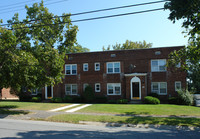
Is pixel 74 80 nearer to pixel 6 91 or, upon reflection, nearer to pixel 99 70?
pixel 99 70

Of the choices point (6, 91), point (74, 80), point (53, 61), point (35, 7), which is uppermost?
point (35, 7)

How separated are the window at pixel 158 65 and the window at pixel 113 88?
5.02 m

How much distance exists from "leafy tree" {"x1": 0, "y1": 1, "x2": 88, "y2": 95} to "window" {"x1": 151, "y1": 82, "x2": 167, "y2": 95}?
11.8 meters

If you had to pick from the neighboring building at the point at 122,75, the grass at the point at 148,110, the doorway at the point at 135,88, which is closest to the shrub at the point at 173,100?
the neighboring building at the point at 122,75

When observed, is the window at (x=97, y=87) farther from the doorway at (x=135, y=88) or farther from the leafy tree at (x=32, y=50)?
the leafy tree at (x=32, y=50)

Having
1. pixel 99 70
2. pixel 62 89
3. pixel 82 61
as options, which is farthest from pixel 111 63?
pixel 62 89

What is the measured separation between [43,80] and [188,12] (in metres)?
11.3

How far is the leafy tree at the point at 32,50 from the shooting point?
503 inches

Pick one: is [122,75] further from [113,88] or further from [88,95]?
[88,95]

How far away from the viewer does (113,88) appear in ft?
80.4

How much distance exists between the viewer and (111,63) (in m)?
24.8

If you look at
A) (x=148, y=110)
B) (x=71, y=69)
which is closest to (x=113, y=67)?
(x=71, y=69)

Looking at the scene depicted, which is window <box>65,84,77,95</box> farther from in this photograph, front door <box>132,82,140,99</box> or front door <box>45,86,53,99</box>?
front door <box>132,82,140,99</box>

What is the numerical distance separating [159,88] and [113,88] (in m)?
5.97
